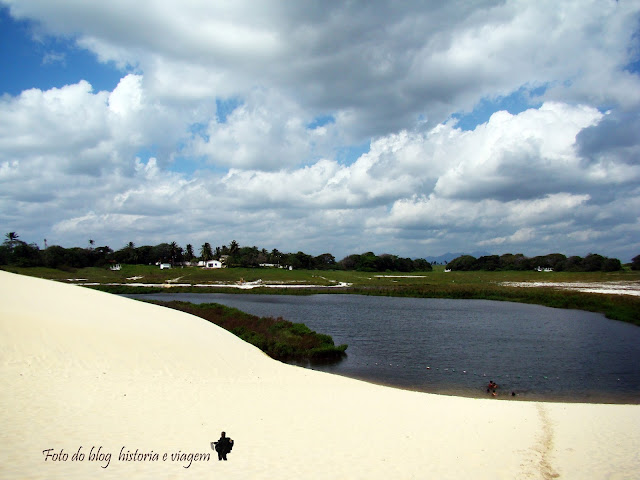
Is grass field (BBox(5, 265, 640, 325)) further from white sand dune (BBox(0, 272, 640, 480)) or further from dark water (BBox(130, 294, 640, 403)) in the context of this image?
white sand dune (BBox(0, 272, 640, 480))

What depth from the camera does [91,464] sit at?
7.95m

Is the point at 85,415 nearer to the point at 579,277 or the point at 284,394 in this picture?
the point at 284,394

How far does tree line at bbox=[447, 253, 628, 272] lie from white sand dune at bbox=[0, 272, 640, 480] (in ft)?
429

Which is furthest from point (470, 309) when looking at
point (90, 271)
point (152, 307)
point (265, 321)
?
point (90, 271)

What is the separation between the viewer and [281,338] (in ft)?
104

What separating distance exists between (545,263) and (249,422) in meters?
167

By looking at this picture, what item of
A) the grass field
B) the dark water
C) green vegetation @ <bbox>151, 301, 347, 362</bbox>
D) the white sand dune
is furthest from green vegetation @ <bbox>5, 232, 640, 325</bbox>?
the white sand dune

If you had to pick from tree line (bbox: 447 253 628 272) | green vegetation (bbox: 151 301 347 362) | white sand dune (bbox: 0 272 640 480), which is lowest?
green vegetation (bbox: 151 301 347 362)

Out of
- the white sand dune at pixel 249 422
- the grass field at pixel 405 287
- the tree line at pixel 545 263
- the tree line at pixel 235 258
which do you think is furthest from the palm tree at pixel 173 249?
the white sand dune at pixel 249 422

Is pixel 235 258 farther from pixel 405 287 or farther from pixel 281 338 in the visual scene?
pixel 281 338

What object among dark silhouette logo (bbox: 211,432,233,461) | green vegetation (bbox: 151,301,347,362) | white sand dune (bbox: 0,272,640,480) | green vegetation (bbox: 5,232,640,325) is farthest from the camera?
green vegetation (bbox: 5,232,640,325)

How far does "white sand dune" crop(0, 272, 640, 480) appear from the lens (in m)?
8.80

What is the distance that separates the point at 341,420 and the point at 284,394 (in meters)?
3.60

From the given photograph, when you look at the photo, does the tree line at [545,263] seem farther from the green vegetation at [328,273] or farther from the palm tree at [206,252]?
the palm tree at [206,252]
